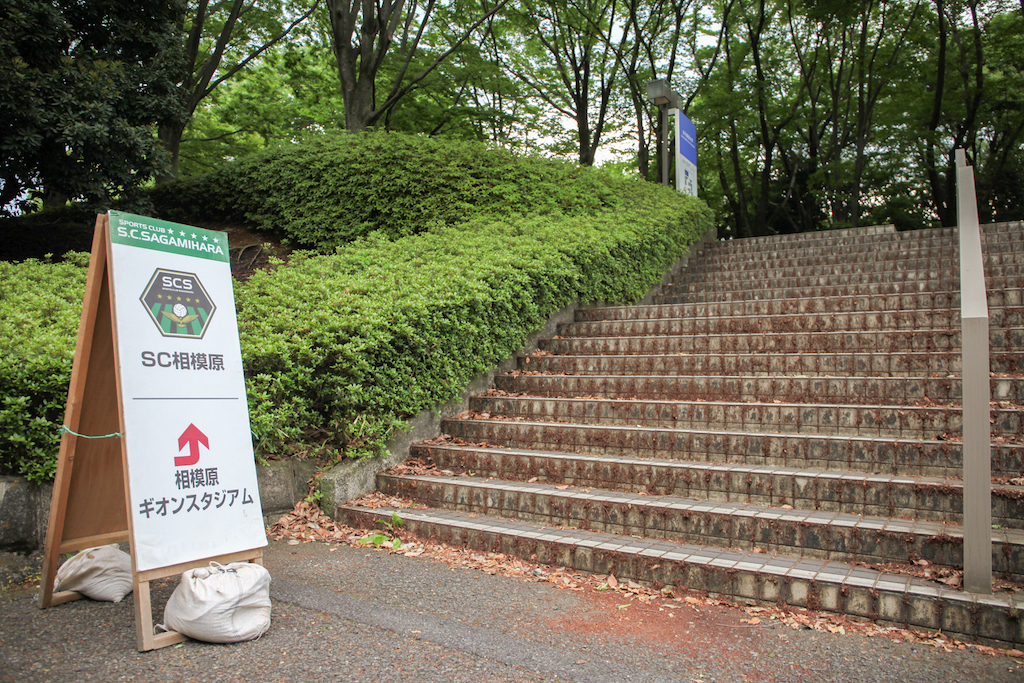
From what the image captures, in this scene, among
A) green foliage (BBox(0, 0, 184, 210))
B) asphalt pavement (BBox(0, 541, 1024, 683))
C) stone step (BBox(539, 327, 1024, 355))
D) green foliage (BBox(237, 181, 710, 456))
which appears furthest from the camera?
green foliage (BBox(0, 0, 184, 210))

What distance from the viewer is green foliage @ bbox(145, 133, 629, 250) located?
1015 cm

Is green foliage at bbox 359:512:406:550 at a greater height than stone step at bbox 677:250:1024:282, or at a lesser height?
lesser

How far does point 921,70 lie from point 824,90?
3.01m

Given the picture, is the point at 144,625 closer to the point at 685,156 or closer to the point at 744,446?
the point at 744,446

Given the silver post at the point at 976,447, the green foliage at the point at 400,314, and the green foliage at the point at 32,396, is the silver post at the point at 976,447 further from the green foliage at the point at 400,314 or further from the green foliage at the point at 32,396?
the green foliage at the point at 32,396

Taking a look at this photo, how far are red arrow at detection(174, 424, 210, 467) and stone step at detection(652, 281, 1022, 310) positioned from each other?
240 inches

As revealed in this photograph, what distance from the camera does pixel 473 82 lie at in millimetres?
17156

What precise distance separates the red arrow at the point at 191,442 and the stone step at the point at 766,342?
181 inches

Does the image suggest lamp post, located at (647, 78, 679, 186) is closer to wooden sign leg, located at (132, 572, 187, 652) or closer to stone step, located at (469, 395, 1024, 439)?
stone step, located at (469, 395, 1024, 439)

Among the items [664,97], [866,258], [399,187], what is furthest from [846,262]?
[399,187]

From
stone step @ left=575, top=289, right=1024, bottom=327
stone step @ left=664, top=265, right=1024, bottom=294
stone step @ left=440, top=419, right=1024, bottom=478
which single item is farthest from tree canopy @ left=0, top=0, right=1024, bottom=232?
stone step @ left=440, top=419, right=1024, bottom=478

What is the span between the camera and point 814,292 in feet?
27.1

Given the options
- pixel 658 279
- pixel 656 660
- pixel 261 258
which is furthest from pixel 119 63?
pixel 656 660

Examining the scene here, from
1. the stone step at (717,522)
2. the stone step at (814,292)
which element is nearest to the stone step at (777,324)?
the stone step at (814,292)
